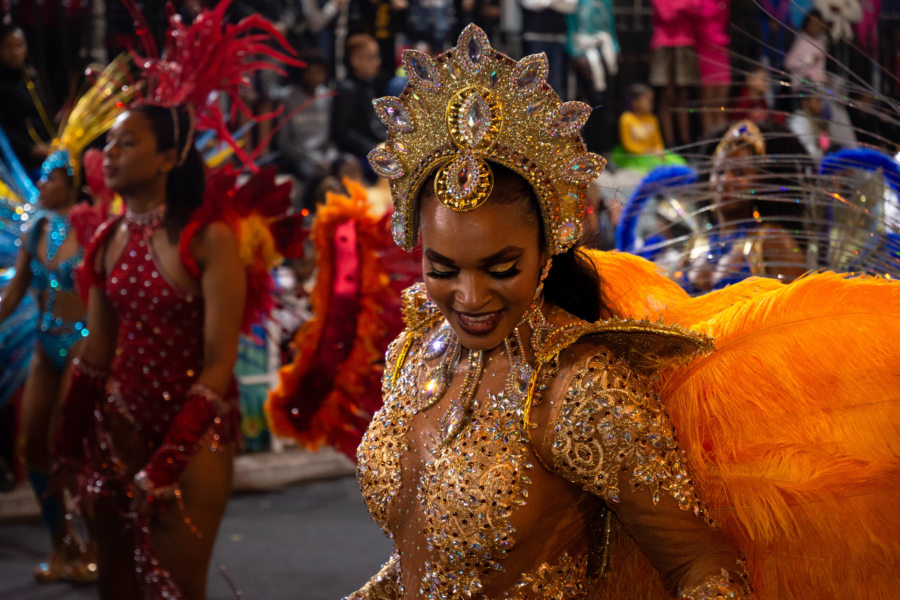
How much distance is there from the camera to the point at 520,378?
1546 millimetres

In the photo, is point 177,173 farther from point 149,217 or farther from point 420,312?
point 420,312

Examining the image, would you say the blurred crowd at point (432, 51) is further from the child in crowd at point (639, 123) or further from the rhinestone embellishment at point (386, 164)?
the rhinestone embellishment at point (386, 164)

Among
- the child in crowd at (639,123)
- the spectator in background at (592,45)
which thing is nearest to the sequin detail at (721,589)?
the spectator in background at (592,45)

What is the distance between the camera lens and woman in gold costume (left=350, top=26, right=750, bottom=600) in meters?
1.42

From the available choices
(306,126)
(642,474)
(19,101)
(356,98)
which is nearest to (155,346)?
(642,474)

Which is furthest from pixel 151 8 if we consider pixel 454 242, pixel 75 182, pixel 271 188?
pixel 454 242

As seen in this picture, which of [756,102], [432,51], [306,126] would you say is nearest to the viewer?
[756,102]

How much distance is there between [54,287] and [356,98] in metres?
3.26

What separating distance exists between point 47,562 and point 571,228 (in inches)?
156

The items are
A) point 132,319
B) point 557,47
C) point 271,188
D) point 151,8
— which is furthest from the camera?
point 557,47

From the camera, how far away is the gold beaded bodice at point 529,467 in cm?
141

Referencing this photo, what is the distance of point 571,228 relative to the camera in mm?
1479

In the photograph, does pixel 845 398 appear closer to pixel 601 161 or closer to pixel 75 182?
pixel 601 161

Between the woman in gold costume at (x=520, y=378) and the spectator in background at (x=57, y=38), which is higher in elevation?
the spectator in background at (x=57, y=38)
